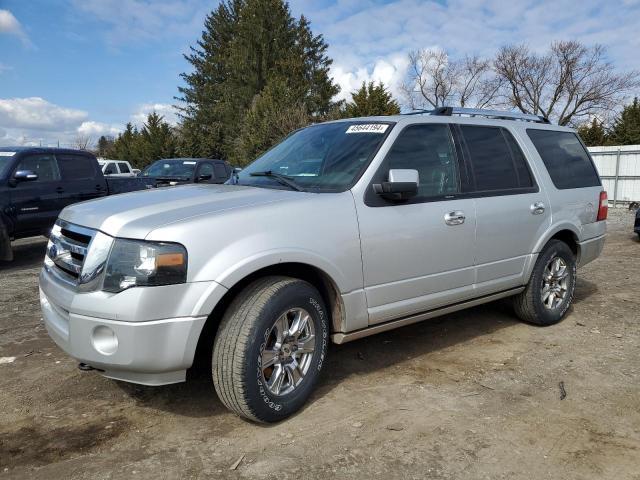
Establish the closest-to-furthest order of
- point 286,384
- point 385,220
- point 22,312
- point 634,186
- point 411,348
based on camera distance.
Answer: point 286,384 < point 385,220 < point 411,348 < point 22,312 < point 634,186

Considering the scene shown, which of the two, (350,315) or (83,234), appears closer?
(83,234)

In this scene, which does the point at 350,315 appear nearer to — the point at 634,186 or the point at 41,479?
the point at 41,479

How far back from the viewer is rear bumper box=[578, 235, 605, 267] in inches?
209

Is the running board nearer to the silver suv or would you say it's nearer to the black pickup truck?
the silver suv

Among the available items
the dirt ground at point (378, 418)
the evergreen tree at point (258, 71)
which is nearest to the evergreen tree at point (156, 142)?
the evergreen tree at point (258, 71)

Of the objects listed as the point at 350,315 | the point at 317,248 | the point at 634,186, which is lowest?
the point at 634,186

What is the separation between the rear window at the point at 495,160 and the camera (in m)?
4.27

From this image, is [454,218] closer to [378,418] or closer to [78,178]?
[378,418]

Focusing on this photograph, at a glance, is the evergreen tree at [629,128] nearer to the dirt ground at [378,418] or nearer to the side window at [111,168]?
the side window at [111,168]

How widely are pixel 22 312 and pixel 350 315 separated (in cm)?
391

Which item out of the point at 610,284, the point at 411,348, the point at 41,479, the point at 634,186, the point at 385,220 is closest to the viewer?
the point at 41,479

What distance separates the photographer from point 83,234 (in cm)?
298

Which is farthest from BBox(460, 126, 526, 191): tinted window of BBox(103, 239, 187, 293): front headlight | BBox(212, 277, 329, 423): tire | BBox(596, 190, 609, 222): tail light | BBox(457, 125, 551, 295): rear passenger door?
BBox(103, 239, 187, 293): front headlight

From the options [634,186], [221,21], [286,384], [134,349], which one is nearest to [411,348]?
[286,384]
